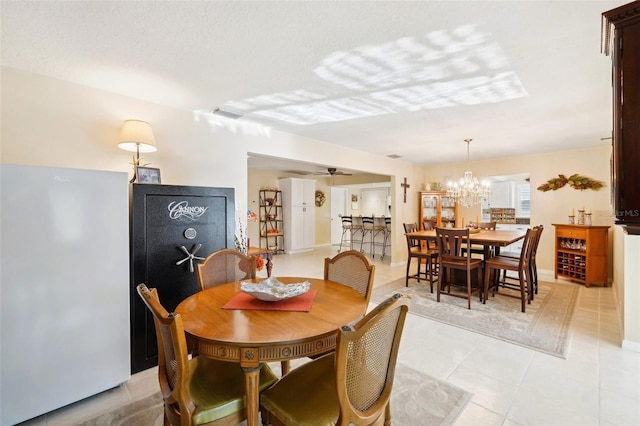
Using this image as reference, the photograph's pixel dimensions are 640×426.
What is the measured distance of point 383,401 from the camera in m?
1.20

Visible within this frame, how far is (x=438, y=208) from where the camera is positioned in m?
6.78

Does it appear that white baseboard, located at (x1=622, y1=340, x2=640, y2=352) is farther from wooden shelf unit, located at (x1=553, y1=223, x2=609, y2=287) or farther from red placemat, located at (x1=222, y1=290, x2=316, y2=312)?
red placemat, located at (x1=222, y1=290, x2=316, y2=312)

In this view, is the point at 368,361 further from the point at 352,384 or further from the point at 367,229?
the point at 367,229

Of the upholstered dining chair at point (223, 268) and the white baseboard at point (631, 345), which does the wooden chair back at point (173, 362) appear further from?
the white baseboard at point (631, 345)

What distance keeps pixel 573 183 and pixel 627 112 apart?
502 cm

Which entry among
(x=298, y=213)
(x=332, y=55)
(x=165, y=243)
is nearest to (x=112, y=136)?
(x=165, y=243)

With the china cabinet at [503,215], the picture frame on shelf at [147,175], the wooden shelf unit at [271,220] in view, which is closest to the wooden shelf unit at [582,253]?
the china cabinet at [503,215]

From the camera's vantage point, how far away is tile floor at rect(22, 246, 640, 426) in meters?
1.79

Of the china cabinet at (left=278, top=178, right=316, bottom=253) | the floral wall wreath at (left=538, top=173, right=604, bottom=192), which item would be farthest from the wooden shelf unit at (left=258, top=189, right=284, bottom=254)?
the floral wall wreath at (left=538, top=173, right=604, bottom=192)

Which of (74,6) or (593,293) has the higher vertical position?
(74,6)

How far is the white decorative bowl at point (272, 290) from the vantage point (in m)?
1.56

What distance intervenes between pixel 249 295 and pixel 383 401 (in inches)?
35.5

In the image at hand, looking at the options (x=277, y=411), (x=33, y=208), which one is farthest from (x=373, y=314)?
(x=33, y=208)

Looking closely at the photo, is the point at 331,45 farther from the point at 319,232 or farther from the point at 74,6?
the point at 319,232
